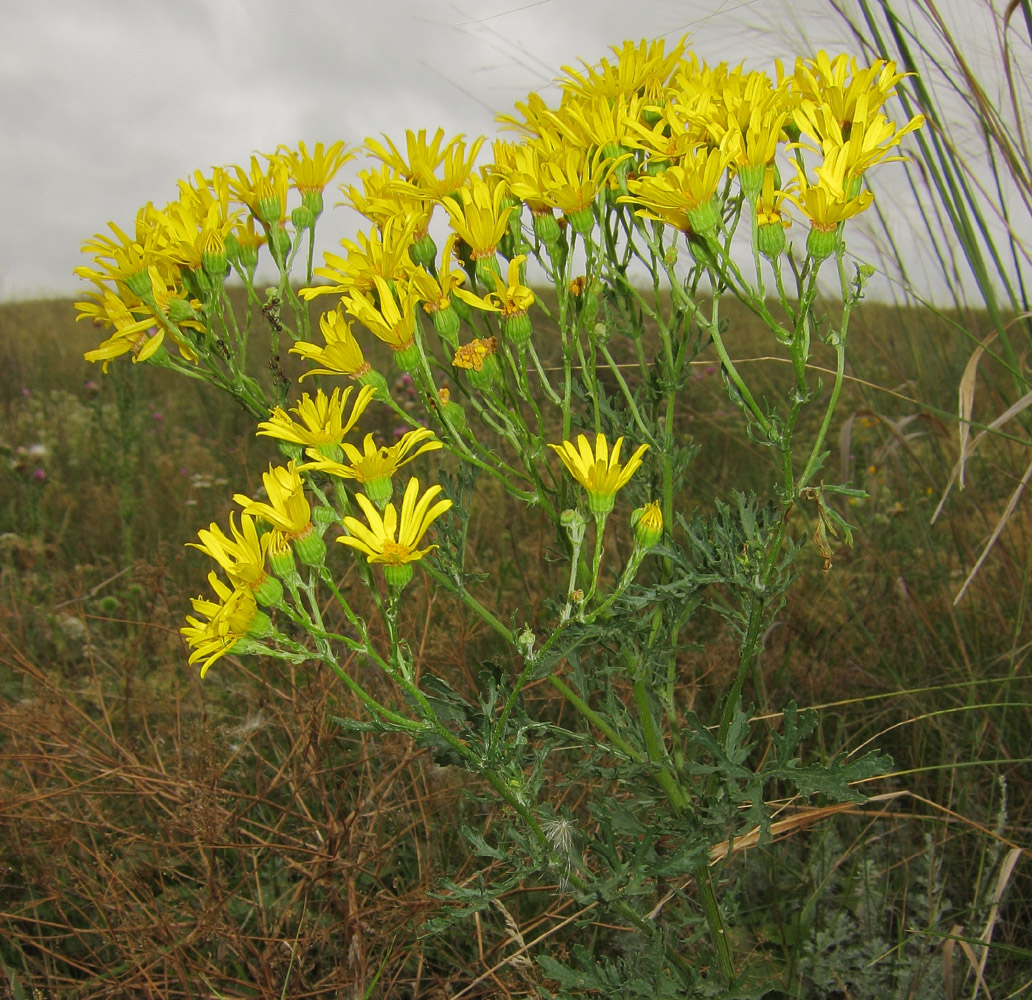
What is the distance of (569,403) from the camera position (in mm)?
1621

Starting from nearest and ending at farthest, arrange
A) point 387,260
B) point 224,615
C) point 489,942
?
point 224,615 → point 387,260 → point 489,942

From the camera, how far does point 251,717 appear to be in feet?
9.09

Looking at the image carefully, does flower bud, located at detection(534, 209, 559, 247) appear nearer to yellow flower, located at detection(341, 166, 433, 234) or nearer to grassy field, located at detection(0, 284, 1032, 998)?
yellow flower, located at detection(341, 166, 433, 234)

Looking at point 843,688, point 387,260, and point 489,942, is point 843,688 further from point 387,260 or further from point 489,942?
point 387,260

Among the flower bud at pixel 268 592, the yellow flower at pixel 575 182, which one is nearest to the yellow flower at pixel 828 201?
the yellow flower at pixel 575 182

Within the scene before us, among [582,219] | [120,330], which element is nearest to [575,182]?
[582,219]

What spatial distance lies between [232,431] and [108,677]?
126 inches

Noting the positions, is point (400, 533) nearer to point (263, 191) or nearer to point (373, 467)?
point (373, 467)

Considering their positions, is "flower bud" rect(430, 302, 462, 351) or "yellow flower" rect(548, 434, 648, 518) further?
"flower bud" rect(430, 302, 462, 351)

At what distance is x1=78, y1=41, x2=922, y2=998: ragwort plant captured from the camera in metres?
1.48

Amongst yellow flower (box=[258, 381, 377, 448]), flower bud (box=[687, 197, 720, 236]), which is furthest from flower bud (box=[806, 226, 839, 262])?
yellow flower (box=[258, 381, 377, 448])

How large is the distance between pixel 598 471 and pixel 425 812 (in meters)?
1.40

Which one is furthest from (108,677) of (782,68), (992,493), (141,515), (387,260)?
(992,493)

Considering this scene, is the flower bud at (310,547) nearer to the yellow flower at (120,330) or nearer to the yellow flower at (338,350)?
the yellow flower at (338,350)
